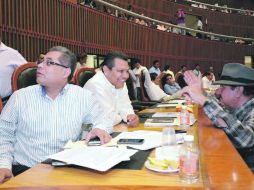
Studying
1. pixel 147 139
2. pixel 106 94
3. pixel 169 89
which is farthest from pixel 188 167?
pixel 169 89

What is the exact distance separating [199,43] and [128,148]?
1343cm

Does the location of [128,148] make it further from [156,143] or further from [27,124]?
[27,124]

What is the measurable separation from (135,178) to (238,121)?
909mm

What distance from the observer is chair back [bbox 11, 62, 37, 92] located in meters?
2.10

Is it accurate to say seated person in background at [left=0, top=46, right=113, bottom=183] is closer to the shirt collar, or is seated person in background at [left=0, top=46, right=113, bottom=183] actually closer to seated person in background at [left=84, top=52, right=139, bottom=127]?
the shirt collar

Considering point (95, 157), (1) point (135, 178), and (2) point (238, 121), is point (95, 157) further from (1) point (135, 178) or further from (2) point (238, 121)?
(2) point (238, 121)

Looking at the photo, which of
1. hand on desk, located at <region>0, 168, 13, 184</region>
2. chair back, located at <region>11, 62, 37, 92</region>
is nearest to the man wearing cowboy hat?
chair back, located at <region>11, 62, 37, 92</region>

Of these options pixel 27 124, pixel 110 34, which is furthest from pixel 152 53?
pixel 27 124

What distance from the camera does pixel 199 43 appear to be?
14508mm

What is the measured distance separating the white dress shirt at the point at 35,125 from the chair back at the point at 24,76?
0.19 metres

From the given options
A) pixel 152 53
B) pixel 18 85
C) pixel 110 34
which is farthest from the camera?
pixel 152 53

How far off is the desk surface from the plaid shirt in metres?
0.48

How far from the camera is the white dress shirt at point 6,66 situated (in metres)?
2.52

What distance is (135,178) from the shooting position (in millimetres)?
1201
